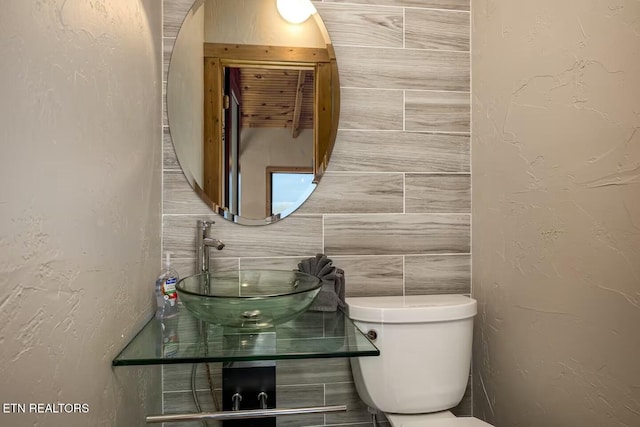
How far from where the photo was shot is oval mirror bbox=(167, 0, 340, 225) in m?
1.59

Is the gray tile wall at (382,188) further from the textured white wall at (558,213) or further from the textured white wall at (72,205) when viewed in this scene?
the textured white wall at (72,205)

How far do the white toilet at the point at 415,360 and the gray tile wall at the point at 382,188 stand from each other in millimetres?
250

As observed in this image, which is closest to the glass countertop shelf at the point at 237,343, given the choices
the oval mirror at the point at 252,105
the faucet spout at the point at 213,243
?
the faucet spout at the point at 213,243

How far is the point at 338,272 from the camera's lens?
58.9 inches

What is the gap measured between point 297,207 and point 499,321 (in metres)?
0.79

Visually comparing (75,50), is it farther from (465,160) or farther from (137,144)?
(465,160)

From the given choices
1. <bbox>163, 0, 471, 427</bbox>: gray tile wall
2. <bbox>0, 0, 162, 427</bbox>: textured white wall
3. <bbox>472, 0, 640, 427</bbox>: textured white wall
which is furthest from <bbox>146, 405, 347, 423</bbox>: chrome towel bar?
<bbox>472, 0, 640, 427</bbox>: textured white wall

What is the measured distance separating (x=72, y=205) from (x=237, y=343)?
530 millimetres

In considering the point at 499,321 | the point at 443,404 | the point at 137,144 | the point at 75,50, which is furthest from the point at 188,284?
the point at 499,321

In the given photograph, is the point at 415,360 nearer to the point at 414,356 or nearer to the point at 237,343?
the point at 414,356

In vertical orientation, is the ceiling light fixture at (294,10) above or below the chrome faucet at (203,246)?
above

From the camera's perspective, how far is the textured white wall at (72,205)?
0.59 metres

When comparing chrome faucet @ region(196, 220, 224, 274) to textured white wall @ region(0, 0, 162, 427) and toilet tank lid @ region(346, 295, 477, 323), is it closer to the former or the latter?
textured white wall @ region(0, 0, 162, 427)

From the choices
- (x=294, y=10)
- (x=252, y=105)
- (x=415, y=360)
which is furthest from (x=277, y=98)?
(x=415, y=360)
